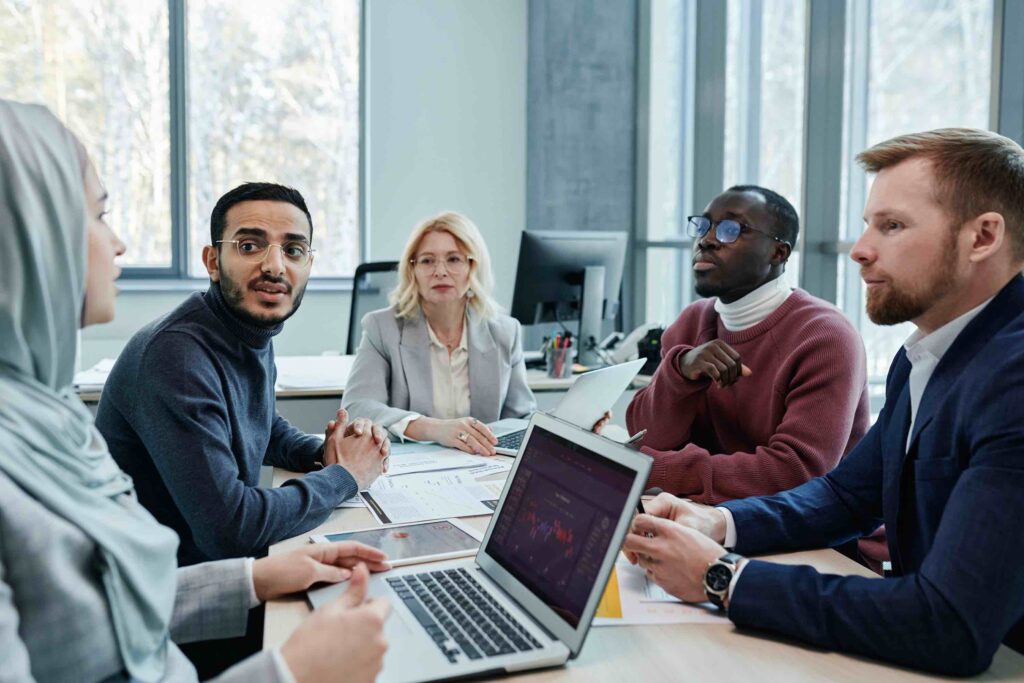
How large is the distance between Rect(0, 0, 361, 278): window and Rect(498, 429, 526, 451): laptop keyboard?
325 centimetres

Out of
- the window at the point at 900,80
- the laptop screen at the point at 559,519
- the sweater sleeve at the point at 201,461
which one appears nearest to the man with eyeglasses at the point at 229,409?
the sweater sleeve at the point at 201,461

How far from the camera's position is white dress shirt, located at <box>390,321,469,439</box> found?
8.96ft

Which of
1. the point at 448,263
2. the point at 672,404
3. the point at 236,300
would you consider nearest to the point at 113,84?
the point at 448,263

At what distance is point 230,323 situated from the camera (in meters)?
1.73

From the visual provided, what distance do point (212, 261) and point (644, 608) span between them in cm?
111

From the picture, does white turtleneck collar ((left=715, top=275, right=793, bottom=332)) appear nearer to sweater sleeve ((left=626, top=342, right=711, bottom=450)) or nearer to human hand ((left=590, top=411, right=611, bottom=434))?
sweater sleeve ((left=626, top=342, right=711, bottom=450))

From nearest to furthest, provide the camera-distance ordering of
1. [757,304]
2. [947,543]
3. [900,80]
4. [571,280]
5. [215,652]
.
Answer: [947,543]
[215,652]
[757,304]
[900,80]
[571,280]

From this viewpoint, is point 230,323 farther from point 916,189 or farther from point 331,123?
point 331,123

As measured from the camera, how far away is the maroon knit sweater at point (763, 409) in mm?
1835

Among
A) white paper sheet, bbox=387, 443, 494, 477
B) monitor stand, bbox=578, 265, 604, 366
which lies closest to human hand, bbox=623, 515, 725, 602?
white paper sheet, bbox=387, 443, 494, 477

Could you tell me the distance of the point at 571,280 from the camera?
3.48m

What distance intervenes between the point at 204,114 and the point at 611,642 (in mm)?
4786

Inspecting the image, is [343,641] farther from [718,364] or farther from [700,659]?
[718,364]

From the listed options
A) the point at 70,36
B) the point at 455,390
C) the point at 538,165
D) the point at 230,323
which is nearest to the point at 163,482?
the point at 230,323
